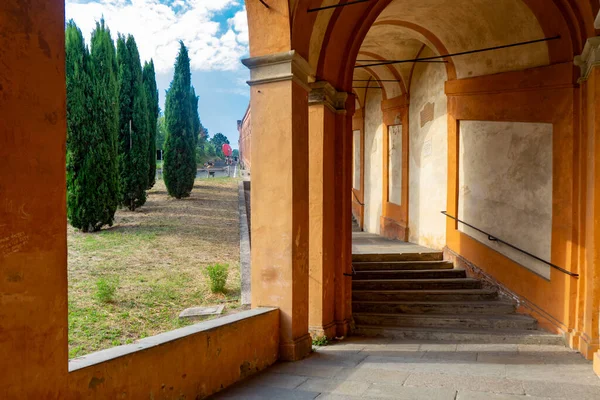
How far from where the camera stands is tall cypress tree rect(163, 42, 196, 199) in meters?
17.4

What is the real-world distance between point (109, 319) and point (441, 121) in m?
6.79

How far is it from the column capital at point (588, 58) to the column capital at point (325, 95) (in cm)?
292

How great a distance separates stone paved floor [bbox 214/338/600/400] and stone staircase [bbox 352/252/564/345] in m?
0.42

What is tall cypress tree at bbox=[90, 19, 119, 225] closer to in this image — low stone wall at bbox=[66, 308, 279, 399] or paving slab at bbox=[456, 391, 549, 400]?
low stone wall at bbox=[66, 308, 279, 399]

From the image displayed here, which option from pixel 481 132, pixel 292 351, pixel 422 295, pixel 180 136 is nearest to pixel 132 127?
pixel 180 136

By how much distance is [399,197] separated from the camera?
35.0ft

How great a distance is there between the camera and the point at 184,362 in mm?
3258

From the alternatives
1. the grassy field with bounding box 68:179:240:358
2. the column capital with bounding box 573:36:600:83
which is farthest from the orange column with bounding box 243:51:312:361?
the column capital with bounding box 573:36:600:83

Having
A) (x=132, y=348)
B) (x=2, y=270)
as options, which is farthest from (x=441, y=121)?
(x=2, y=270)

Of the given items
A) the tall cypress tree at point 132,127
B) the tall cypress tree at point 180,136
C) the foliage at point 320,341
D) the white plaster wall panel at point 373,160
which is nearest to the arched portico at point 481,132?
the foliage at point 320,341

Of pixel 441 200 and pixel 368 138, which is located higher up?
pixel 368 138

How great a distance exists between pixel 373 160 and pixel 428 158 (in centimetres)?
297

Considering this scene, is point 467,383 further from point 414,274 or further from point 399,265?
point 399,265

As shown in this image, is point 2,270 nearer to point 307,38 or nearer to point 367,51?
point 307,38
